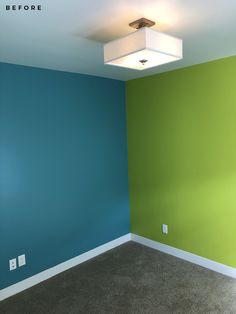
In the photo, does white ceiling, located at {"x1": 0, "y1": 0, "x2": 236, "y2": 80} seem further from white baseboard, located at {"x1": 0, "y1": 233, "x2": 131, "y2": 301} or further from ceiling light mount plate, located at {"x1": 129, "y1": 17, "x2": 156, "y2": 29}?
white baseboard, located at {"x1": 0, "y1": 233, "x2": 131, "y2": 301}

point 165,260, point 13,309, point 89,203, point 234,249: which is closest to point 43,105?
point 89,203

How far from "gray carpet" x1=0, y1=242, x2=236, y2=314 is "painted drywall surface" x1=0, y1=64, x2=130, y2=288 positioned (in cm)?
27

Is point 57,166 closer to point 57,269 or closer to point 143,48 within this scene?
point 57,269

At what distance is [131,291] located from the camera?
8.66 ft

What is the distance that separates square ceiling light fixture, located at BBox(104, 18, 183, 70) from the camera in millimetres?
1547

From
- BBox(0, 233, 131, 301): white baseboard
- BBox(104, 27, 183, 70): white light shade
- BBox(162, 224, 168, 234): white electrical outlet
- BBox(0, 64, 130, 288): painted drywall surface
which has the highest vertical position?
BBox(104, 27, 183, 70): white light shade

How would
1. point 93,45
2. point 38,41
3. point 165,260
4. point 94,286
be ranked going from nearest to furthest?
point 38,41, point 93,45, point 94,286, point 165,260

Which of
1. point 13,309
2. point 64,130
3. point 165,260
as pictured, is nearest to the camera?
point 13,309

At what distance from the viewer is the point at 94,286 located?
2.75 meters

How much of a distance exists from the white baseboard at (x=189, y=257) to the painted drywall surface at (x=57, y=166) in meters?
0.34

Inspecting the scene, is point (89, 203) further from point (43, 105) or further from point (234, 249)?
point (234, 249)

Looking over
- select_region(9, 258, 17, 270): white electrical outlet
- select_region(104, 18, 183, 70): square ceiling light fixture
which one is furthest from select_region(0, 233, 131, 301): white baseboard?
select_region(104, 18, 183, 70): square ceiling light fixture

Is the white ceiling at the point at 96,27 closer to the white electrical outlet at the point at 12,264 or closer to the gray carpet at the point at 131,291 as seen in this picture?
the white electrical outlet at the point at 12,264

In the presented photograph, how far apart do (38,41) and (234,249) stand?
271cm
